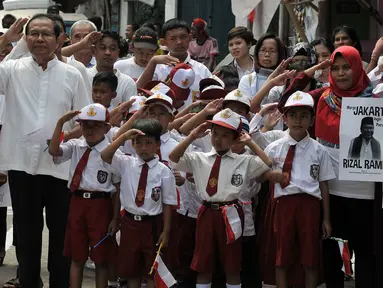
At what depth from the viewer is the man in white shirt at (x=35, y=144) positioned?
302 inches

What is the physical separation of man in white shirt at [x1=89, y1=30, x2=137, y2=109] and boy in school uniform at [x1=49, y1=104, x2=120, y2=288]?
1.42 metres

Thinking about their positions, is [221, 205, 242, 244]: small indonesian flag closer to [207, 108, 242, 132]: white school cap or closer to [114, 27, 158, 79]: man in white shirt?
[207, 108, 242, 132]: white school cap

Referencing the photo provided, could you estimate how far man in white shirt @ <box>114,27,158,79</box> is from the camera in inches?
405

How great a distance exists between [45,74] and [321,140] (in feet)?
7.31

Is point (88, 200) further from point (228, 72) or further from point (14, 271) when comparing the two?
point (228, 72)

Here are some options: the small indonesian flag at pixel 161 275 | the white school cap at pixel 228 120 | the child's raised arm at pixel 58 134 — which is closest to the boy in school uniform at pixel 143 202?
the small indonesian flag at pixel 161 275

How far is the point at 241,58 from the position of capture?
10.0m

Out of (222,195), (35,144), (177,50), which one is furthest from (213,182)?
(177,50)

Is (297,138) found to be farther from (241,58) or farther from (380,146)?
(241,58)

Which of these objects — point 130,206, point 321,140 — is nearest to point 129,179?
point 130,206

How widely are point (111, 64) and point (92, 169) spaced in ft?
6.60

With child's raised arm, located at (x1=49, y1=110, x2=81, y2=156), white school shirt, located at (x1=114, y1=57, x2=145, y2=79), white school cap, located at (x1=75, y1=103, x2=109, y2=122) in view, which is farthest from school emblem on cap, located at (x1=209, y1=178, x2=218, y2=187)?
white school shirt, located at (x1=114, y1=57, x2=145, y2=79)

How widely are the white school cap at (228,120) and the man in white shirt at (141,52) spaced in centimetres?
288

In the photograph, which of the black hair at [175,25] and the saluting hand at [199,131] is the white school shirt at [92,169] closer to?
the saluting hand at [199,131]
